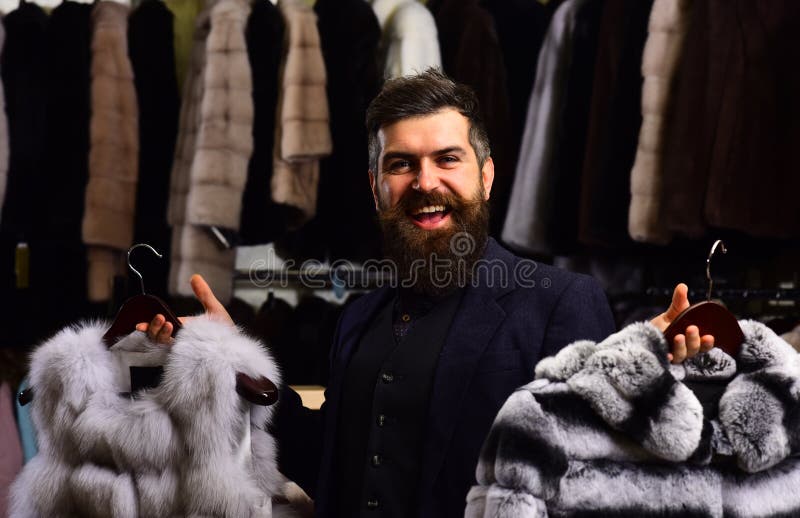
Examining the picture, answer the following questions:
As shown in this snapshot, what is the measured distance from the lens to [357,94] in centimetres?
302

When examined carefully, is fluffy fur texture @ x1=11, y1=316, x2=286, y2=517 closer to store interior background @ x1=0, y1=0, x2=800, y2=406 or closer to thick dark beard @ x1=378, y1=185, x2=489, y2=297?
thick dark beard @ x1=378, y1=185, x2=489, y2=297

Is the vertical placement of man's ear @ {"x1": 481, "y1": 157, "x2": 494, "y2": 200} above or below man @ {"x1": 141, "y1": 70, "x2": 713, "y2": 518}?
above

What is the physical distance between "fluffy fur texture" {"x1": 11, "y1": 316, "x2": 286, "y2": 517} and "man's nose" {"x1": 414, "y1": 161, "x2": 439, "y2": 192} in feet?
1.64

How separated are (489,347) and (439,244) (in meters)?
0.26

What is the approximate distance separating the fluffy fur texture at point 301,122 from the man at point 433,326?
107 cm

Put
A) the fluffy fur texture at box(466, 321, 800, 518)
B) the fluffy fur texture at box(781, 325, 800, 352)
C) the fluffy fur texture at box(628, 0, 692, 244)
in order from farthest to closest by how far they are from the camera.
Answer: the fluffy fur texture at box(628, 0, 692, 244)
the fluffy fur texture at box(781, 325, 800, 352)
the fluffy fur texture at box(466, 321, 800, 518)

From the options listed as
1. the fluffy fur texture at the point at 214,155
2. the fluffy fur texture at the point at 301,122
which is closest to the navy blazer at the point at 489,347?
the fluffy fur texture at the point at 301,122

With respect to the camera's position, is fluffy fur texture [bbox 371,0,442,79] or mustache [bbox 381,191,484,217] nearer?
mustache [bbox 381,191,484,217]

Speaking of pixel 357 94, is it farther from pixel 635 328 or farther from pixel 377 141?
pixel 635 328

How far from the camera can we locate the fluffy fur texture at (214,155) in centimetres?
288

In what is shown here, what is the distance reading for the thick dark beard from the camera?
172 centimetres

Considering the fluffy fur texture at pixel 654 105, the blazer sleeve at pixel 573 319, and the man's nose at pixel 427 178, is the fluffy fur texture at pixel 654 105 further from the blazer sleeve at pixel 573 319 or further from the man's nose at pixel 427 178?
the man's nose at pixel 427 178

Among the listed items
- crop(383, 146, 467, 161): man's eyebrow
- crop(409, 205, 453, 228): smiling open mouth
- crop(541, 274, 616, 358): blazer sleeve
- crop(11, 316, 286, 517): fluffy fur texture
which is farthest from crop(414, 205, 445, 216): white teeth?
crop(11, 316, 286, 517): fluffy fur texture

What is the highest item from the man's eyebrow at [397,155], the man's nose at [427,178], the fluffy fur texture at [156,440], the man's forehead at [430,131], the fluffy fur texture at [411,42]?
the fluffy fur texture at [411,42]
